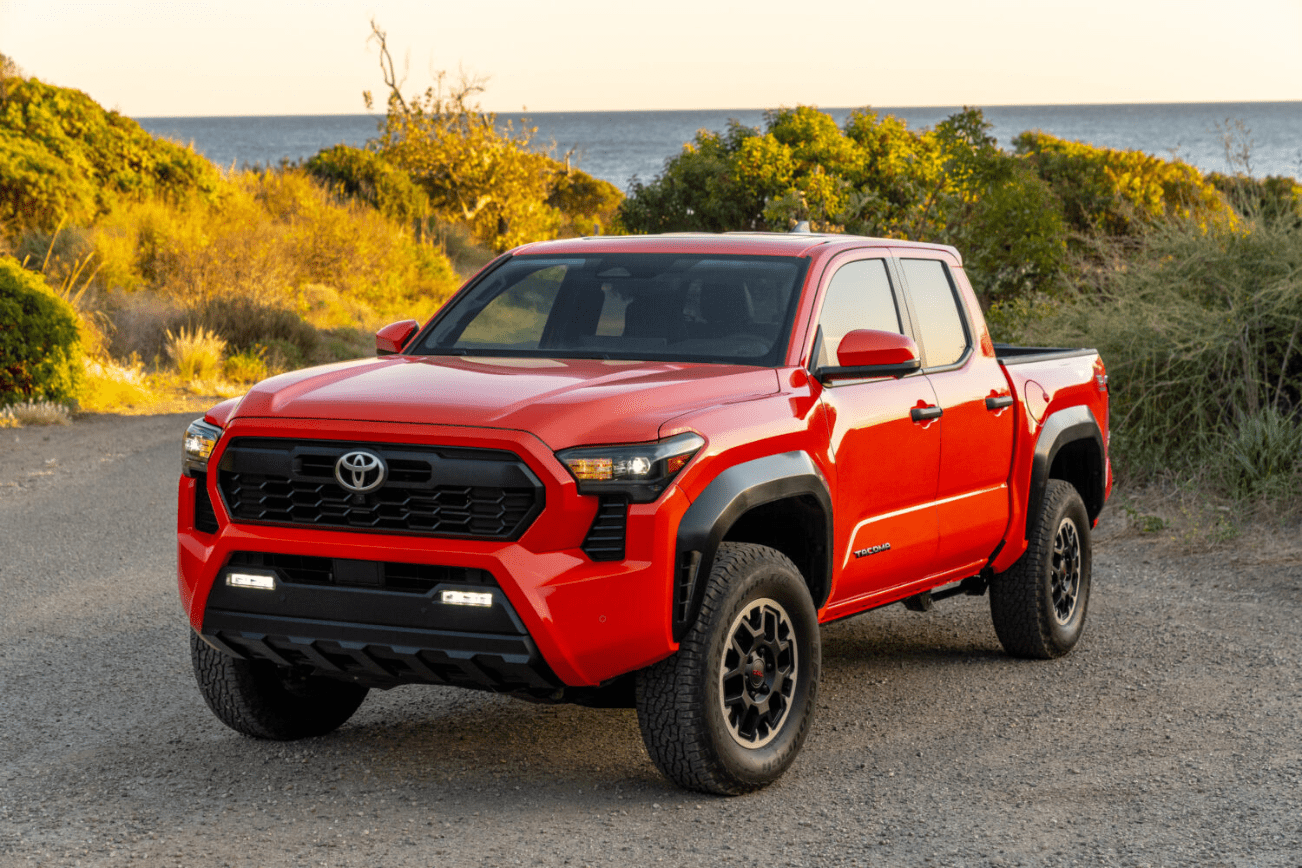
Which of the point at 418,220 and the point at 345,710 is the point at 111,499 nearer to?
the point at 345,710

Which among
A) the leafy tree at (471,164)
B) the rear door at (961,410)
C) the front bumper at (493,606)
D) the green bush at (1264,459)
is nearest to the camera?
the front bumper at (493,606)

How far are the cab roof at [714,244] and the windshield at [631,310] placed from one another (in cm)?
3

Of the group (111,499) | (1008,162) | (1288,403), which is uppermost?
(1008,162)

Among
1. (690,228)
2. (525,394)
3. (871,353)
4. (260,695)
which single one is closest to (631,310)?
(871,353)

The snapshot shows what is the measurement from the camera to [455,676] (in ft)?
15.0

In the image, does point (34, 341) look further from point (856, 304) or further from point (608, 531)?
point (608, 531)

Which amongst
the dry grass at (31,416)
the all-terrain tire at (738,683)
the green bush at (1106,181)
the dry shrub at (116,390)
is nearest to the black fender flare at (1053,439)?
the all-terrain tire at (738,683)

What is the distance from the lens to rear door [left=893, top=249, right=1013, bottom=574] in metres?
6.12

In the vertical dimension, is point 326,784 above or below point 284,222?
below

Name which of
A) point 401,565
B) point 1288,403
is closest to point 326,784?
point 401,565

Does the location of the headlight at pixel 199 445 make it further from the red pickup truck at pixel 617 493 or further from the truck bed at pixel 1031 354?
the truck bed at pixel 1031 354

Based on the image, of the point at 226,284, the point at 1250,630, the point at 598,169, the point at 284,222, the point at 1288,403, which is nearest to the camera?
the point at 1250,630

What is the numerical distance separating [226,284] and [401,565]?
16.5 meters

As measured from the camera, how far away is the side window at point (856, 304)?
5.68 m
